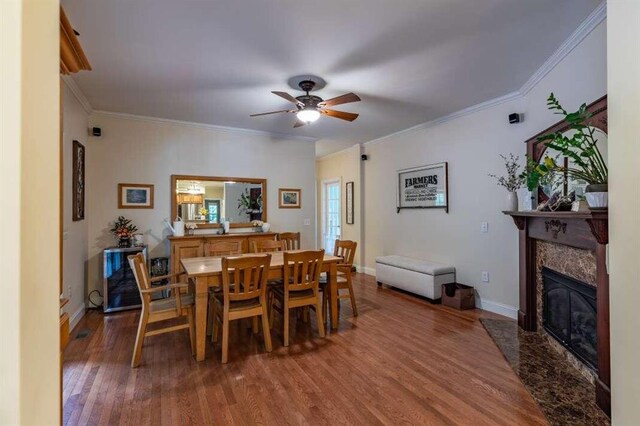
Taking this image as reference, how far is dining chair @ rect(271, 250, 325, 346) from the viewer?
3.05 meters

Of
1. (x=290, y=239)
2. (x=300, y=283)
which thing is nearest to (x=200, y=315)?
(x=300, y=283)

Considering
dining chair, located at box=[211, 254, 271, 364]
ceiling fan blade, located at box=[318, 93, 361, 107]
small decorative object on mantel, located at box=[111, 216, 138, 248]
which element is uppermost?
ceiling fan blade, located at box=[318, 93, 361, 107]

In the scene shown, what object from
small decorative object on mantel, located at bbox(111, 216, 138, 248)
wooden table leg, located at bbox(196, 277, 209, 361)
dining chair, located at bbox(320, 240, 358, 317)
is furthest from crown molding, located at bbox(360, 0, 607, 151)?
small decorative object on mantel, located at bbox(111, 216, 138, 248)

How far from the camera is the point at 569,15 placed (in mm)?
2271

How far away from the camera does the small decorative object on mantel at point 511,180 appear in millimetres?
3359

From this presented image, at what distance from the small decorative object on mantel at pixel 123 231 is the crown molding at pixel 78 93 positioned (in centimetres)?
144

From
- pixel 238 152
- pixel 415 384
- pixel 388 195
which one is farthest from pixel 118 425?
pixel 388 195

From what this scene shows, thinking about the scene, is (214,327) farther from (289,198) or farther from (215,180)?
(289,198)

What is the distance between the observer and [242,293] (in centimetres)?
280

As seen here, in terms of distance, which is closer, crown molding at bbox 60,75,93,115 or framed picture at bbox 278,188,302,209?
crown molding at bbox 60,75,93,115

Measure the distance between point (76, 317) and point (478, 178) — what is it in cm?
515

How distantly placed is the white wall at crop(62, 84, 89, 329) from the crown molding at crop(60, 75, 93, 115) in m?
0.04

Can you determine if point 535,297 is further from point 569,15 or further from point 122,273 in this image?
point 122,273

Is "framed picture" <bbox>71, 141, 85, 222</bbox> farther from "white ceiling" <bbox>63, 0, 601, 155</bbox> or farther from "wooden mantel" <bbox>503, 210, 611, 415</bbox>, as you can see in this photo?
"wooden mantel" <bbox>503, 210, 611, 415</bbox>
